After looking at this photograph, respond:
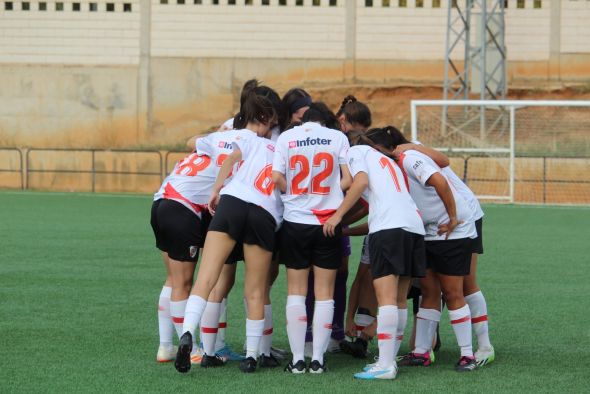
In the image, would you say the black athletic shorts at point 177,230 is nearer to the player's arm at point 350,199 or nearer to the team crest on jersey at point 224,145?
the team crest on jersey at point 224,145

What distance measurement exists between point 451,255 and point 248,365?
1527 millimetres

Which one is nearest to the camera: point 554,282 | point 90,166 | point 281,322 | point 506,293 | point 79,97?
point 281,322

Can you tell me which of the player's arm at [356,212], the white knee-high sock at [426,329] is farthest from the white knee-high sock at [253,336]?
the white knee-high sock at [426,329]

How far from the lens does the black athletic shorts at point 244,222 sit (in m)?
7.22

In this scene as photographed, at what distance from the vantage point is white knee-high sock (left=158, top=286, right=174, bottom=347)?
775 cm

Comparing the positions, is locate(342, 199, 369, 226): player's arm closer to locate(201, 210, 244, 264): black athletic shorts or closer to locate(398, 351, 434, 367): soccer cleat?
locate(201, 210, 244, 264): black athletic shorts

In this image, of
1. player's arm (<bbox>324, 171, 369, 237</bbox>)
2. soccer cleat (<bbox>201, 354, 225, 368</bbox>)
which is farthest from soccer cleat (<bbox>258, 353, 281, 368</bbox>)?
player's arm (<bbox>324, 171, 369, 237</bbox>)

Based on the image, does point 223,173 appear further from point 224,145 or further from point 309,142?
point 309,142

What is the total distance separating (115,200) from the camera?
91.8 feet

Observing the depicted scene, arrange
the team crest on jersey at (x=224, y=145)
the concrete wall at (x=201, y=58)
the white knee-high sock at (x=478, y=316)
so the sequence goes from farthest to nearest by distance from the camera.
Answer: the concrete wall at (x=201, y=58) → the white knee-high sock at (x=478, y=316) → the team crest on jersey at (x=224, y=145)

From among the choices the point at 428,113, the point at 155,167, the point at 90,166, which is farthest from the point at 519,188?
the point at 90,166

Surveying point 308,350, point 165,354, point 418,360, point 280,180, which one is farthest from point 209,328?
point 418,360

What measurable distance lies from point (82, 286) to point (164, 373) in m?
4.50

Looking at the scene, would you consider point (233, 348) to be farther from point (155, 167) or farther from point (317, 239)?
point (155, 167)
